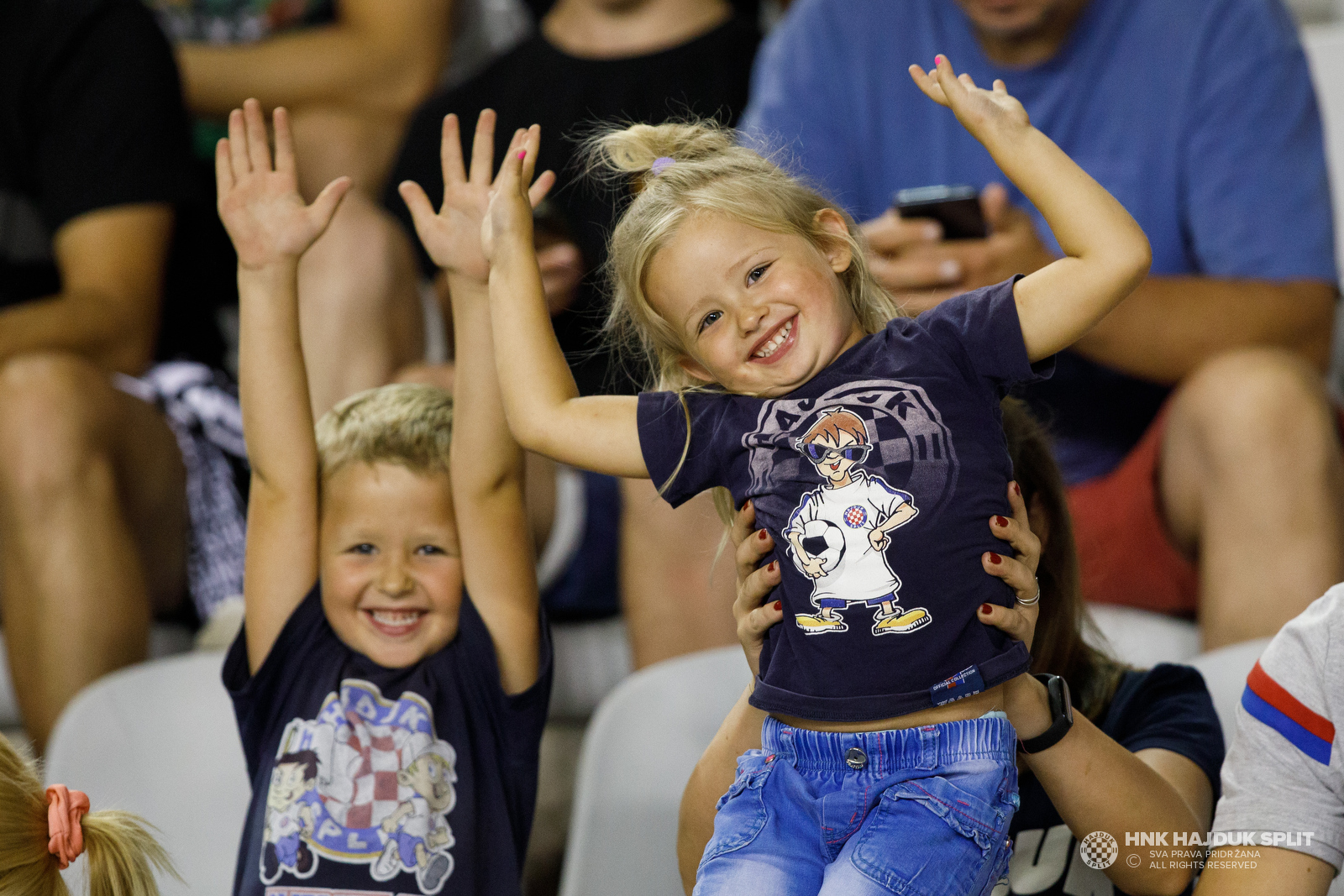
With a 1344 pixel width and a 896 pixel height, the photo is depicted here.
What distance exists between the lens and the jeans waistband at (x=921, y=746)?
777 millimetres

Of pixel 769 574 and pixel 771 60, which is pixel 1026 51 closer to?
pixel 771 60

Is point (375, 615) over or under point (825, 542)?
under

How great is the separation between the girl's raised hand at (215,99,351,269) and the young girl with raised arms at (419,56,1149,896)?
192mm

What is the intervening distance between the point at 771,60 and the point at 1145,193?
0.49 m

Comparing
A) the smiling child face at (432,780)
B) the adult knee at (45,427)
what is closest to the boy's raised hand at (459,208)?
the smiling child face at (432,780)

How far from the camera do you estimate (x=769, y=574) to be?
842 millimetres

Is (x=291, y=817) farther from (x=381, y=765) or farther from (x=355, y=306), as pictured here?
(x=355, y=306)

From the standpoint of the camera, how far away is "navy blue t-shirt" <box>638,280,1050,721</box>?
784 mm

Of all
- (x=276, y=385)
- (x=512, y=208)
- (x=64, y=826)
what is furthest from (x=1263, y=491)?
(x=64, y=826)

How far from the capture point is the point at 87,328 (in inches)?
61.9

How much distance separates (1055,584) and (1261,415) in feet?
1.45

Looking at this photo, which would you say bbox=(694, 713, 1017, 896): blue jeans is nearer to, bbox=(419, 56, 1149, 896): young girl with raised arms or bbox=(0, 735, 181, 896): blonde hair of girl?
bbox=(419, 56, 1149, 896): young girl with raised arms

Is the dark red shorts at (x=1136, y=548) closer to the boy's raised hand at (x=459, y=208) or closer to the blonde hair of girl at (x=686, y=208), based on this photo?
the blonde hair of girl at (x=686, y=208)

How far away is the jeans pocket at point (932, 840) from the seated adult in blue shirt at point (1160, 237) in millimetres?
601
